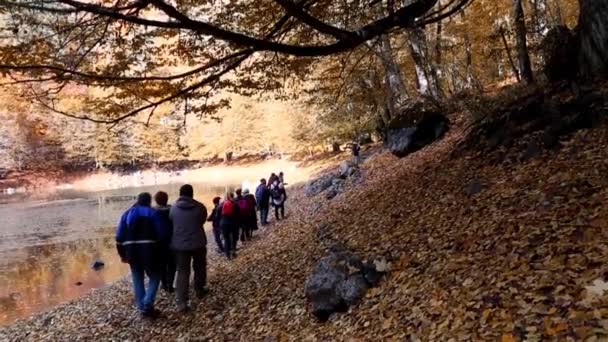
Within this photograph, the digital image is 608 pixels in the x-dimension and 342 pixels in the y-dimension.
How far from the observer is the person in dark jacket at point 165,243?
7.91 meters

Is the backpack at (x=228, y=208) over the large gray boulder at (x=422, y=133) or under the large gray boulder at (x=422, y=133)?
under

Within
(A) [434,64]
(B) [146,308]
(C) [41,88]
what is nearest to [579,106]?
(B) [146,308]

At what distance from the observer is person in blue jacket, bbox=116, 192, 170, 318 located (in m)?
7.65

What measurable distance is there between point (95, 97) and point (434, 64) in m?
14.2

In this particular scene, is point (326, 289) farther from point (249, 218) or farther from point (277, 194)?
point (277, 194)

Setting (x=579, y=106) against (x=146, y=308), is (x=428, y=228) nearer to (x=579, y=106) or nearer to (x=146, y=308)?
(x=579, y=106)

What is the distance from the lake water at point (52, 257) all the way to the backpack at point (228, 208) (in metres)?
5.42

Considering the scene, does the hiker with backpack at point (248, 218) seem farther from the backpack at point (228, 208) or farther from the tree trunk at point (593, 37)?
the tree trunk at point (593, 37)

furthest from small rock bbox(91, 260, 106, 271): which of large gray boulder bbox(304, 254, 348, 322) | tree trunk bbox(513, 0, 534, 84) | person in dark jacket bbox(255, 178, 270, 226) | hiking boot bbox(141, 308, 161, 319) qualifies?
tree trunk bbox(513, 0, 534, 84)

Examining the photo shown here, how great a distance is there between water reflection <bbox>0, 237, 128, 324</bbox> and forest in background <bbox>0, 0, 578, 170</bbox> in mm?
4726

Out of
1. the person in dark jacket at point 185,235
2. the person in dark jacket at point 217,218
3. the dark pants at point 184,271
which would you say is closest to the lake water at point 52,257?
the person in dark jacket at point 217,218

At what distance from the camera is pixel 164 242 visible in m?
7.93

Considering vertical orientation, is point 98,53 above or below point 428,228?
above

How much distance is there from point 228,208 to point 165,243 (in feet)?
16.9
